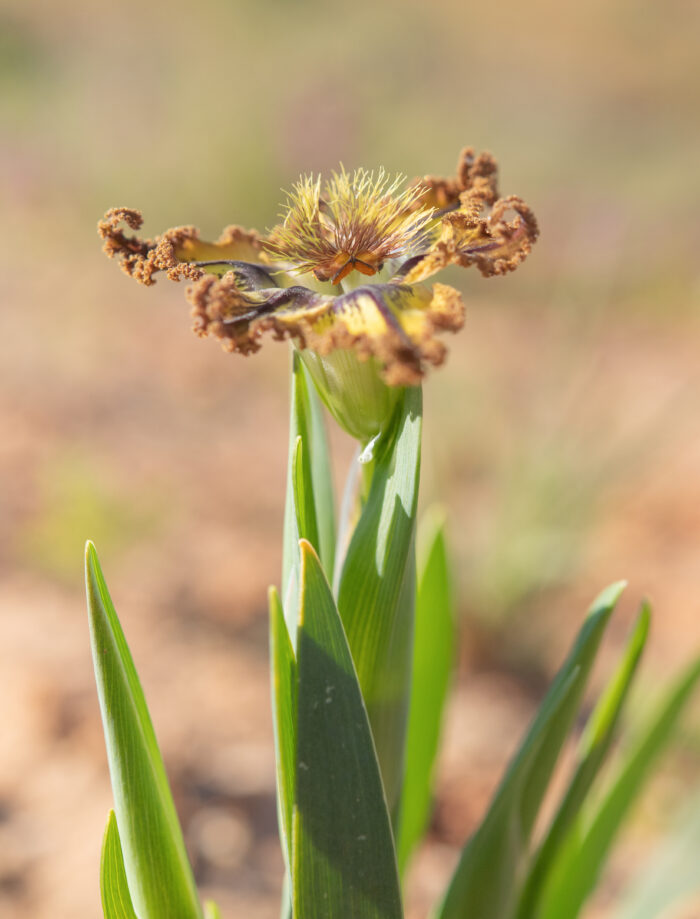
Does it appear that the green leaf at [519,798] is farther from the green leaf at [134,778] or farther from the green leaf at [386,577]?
the green leaf at [134,778]

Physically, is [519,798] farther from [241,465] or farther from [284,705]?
[241,465]

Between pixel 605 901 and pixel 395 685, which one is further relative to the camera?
pixel 605 901

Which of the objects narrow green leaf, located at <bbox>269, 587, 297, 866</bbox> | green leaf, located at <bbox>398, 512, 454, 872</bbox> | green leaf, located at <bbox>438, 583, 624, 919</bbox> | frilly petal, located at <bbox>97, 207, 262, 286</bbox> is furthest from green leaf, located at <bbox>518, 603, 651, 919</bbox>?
frilly petal, located at <bbox>97, 207, 262, 286</bbox>

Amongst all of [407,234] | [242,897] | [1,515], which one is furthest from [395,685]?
[1,515]

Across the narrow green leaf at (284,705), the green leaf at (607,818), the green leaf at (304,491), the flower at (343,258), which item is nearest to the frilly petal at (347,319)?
the flower at (343,258)

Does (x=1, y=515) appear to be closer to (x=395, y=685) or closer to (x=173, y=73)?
(x=395, y=685)

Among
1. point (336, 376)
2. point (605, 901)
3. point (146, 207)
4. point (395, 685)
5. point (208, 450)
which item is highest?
point (146, 207)

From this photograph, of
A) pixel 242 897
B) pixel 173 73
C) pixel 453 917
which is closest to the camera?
pixel 453 917
